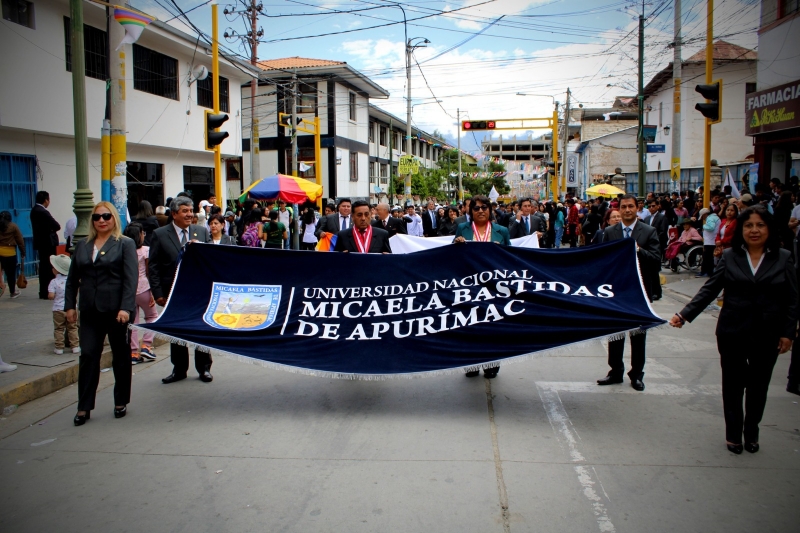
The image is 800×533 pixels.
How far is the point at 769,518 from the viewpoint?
3523 millimetres

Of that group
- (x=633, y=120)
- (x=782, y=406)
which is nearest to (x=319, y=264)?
(x=782, y=406)

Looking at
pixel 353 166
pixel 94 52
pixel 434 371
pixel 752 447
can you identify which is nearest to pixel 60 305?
pixel 434 371

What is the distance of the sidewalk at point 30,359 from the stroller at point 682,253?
12750 millimetres

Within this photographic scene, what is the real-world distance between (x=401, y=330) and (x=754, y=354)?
9.21ft

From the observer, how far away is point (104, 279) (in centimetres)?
527

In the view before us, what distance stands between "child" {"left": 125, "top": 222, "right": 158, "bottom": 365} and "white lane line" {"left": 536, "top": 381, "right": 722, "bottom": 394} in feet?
14.7

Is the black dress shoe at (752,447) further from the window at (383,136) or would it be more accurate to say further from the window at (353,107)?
the window at (383,136)

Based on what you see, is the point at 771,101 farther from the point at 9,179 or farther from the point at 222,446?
the point at 9,179

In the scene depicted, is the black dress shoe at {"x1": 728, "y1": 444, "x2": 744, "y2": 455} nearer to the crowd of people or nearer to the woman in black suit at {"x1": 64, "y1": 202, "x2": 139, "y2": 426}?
the crowd of people

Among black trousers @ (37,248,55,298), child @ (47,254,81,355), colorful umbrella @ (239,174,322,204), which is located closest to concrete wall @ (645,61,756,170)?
colorful umbrella @ (239,174,322,204)

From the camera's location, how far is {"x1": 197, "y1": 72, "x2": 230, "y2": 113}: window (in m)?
20.3

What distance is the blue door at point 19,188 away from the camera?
1343cm

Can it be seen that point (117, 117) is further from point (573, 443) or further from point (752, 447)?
point (752, 447)

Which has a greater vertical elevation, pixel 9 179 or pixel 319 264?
pixel 9 179
